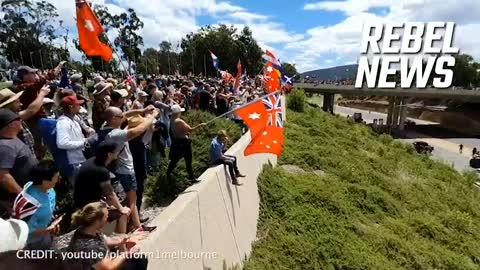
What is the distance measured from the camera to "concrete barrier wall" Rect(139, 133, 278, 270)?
493 cm

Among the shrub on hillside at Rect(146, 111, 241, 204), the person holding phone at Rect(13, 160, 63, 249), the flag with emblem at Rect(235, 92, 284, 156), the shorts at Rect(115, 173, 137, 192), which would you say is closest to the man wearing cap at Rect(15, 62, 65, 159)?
the shorts at Rect(115, 173, 137, 192)

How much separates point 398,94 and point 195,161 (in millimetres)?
55386

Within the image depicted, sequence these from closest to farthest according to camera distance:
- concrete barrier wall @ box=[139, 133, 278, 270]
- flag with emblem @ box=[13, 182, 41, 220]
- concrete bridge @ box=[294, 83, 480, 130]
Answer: flag with emblem @ box=[13, 182, 41, 220] < concrete barrier wall @ box=[139, 133, 278, 270] < concrete bridge @ box=[294, 83, 480, 130]

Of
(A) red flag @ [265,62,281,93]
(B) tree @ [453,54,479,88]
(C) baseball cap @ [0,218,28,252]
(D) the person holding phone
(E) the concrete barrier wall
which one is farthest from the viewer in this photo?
(B) tree @ [453,54,479,88]

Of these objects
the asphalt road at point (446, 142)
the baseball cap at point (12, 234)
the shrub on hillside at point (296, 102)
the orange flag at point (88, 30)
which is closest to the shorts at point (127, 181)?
the baseball cap at point (12, 234)

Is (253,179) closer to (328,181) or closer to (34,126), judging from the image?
(328,181)

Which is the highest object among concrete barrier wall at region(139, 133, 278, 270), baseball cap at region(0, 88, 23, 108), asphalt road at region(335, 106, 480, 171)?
baseball cap at region(0, 88, 23, 108)

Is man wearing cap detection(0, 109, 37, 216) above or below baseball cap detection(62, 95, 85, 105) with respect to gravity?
below

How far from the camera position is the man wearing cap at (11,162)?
3.51m

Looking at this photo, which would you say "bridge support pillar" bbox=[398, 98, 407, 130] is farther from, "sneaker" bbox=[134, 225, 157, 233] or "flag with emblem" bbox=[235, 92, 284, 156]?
"sneaker" bbox=[134, 225, 157, 233]

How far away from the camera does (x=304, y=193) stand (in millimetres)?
12258

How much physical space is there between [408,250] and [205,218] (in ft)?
25.1

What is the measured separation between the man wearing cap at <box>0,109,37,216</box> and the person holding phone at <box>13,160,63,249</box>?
21 cm

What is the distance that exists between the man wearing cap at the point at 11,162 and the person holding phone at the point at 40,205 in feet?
0.69
